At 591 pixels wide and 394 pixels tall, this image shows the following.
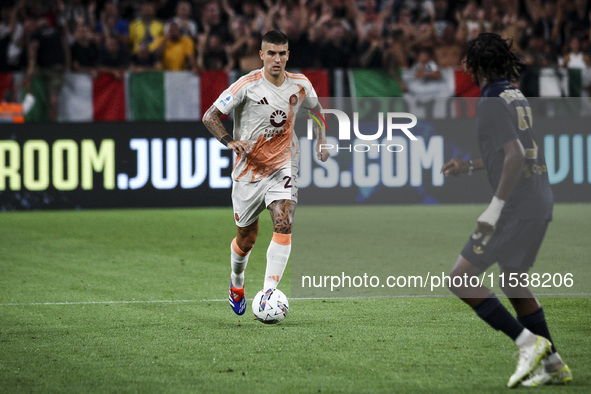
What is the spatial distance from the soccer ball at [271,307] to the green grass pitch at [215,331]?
8 cm

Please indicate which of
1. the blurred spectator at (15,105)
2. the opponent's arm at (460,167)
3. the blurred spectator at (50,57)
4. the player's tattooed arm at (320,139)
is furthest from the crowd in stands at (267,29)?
the opponent's arm at (460,167)

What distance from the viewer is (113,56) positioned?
14781mm

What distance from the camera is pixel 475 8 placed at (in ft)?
52.7

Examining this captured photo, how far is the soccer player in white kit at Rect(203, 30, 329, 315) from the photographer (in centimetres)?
641

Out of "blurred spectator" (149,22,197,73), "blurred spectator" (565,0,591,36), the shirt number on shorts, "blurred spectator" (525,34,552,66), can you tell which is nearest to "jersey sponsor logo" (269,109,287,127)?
the shirt number on shorts

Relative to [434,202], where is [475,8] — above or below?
above

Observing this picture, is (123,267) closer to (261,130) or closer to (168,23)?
(261,130)

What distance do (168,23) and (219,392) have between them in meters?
12.2

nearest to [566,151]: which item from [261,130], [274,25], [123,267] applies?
[274,25]

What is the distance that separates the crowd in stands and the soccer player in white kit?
8129 mm

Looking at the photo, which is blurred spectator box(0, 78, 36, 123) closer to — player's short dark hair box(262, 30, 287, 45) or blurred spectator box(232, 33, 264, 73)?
blurred spectator box(232, 33, 264, 73)

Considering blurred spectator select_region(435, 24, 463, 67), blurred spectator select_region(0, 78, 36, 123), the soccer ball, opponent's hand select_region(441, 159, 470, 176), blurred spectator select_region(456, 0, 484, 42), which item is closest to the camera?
opponent's hand select_region(441, 159, 470, 176)

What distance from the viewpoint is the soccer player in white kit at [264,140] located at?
6.41 m

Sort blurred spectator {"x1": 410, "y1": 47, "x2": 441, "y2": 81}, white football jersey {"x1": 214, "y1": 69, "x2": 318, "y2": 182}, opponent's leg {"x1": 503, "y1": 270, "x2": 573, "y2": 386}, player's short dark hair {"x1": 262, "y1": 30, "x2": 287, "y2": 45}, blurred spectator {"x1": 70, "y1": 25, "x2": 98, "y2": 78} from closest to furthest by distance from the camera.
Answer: opponent's leg {"x1": 503, "y1": 270, "x2": 573, "y2": 386} → player's short dark hair {"x1": 262, "y1": 30, "x2": 287, "y2": 45} → white football jersey {"x1": 214, "y1": 69, "x2": 318, "y2": 182} → blurred spectator {"x1": 410, "y1": 47, "x2": 441, "y2": 81} → blurred spectator {"x1": 70, "y1": 25, "x2": 98, "y2": 78}
